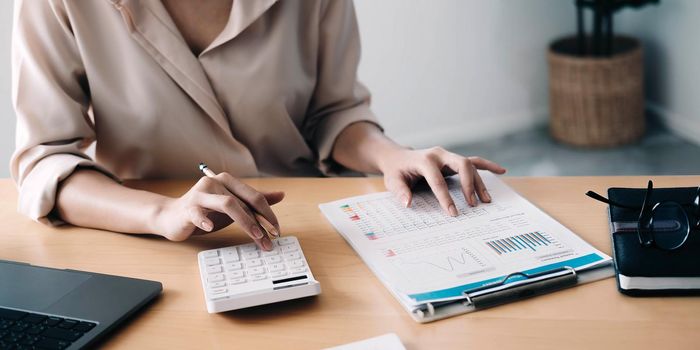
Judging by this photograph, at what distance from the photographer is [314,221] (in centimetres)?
114

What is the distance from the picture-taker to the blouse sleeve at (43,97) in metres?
1.24

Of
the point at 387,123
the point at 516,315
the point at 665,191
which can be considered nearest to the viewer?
the point at 516,315

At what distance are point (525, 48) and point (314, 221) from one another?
2.66 metres

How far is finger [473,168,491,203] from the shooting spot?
1.13 metres

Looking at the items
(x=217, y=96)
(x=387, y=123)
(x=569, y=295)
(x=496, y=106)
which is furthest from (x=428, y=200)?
(x=496, y=106)

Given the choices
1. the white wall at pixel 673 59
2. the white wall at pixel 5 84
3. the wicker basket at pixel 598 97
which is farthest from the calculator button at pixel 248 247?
the white wall at pixel 673 59

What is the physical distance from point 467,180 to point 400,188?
0.10 meters

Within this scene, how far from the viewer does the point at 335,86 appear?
150cm

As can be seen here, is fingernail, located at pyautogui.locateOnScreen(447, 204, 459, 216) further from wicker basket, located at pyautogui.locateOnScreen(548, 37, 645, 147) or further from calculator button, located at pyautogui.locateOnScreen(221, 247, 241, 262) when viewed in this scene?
wicker basket, located at pyautogui.locateOnScreen(548, 37, 645, 147)

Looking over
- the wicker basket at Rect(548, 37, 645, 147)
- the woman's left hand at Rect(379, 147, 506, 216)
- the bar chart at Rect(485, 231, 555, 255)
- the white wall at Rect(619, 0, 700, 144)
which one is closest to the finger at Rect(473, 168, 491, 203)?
the woman's left hand at Rect(379, 147, 506, 216)

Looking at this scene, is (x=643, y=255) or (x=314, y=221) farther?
(x=314, y=221)

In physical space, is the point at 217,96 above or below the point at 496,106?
above

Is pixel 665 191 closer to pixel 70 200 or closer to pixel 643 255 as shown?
pixel 643 255

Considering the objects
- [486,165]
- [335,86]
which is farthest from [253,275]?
[335,86]
